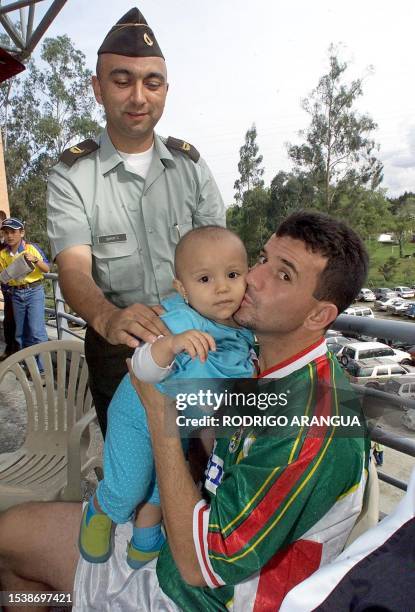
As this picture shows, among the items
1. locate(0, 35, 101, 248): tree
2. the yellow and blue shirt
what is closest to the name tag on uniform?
the yellow and blue shirt

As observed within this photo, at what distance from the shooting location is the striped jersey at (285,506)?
0.98m

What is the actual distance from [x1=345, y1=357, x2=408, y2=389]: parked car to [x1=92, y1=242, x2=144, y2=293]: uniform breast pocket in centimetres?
93

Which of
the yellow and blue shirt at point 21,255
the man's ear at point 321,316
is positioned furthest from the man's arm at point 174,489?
the yellow and blue shirt at point 21,255

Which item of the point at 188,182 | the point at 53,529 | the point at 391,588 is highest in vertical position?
the point at 188,182

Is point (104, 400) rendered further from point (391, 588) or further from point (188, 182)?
point (391, 588)

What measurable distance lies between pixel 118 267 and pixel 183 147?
0.62 metres

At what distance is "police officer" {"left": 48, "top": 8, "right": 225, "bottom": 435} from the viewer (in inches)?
69.1

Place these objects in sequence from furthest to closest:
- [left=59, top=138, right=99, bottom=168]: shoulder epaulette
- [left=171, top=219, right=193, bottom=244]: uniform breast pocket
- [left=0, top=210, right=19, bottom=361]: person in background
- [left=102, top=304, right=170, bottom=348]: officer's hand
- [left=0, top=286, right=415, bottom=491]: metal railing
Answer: [left=0, top=210, right=19, bottom=361]: person in background → [left=171, top=219, right=193, bottom=244]: uniform breast pocket → [left=59, top=138, right=99, bottom=168]: shoulder epaulette → [left=0, top=286, right=415, bottom=491]: metal railing → [left=102, top=304, right=170, bottom=348]: officer's hand

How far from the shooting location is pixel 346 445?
1023 millimetres

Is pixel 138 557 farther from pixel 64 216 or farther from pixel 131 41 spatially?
pixel 131 41

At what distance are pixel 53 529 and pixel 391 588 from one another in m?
1.07

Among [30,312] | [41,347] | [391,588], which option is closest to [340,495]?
[391,588]

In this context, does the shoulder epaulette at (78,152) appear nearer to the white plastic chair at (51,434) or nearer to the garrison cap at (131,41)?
the garrison cap at (131,41)

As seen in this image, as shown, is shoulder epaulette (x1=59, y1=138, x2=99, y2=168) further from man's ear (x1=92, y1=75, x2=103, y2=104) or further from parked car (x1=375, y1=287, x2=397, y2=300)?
parked car (x1=375, y1=287, x2=397, y2=300)
